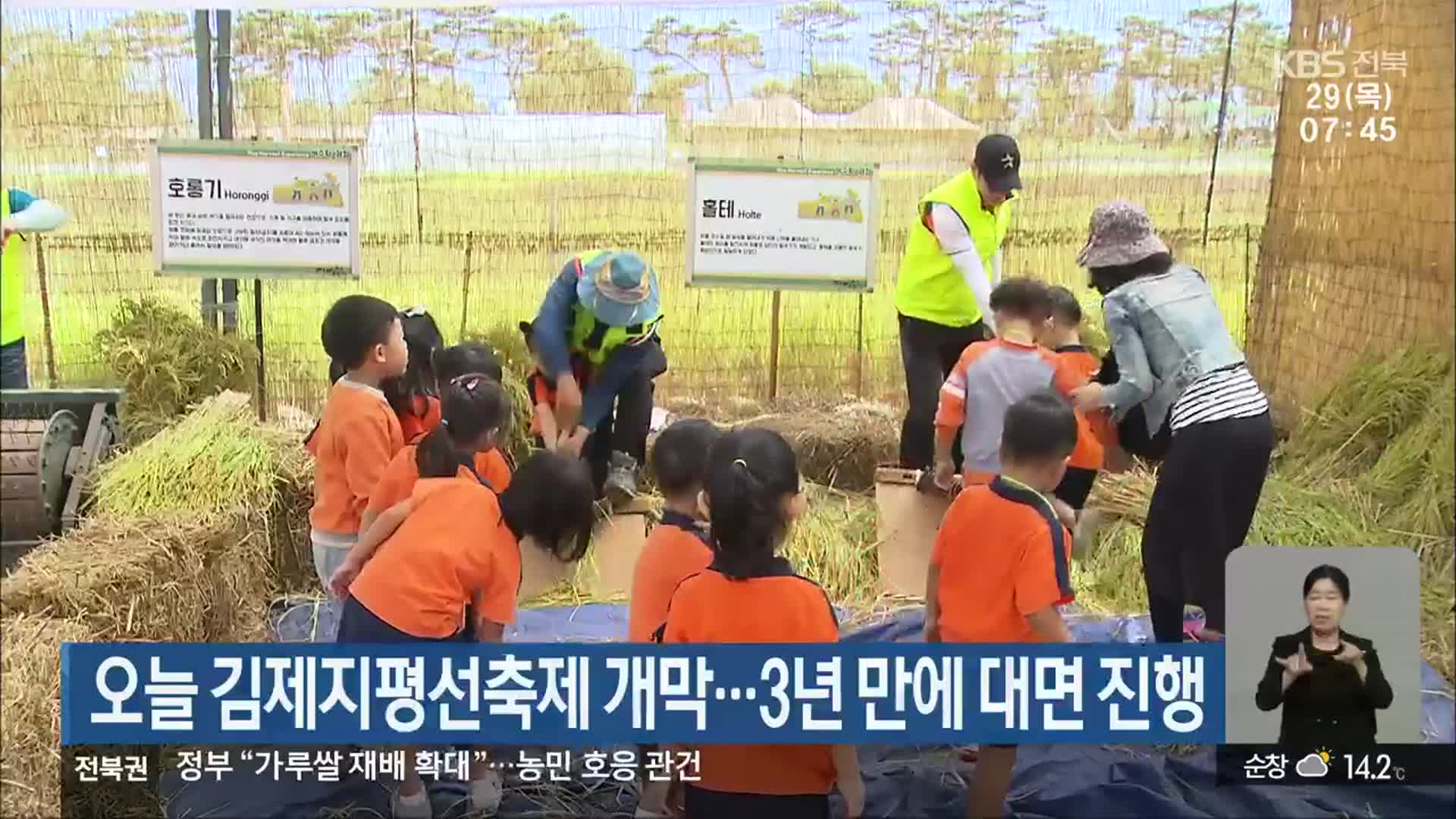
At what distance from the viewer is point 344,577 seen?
274 centimetres

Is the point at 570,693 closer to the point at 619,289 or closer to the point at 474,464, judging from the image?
the point at 474,464

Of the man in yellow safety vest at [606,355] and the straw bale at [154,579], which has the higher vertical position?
the man in yellow safety vest at [606,355]

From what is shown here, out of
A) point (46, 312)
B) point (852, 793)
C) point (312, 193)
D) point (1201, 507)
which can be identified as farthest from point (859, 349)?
point (46, 312)

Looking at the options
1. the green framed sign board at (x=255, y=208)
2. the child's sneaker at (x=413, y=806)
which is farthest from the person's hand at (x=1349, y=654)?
the green framed sign board at (x=255, y=208)

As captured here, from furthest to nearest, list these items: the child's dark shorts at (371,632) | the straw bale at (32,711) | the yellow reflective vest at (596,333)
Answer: the yellow reflective vest at (596,333), the child's dark shorts at (371,632), the straw bale at (32,711)

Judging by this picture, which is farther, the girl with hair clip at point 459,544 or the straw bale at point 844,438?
the straw bale at point 844,438

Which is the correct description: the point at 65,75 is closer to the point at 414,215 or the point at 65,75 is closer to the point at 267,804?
the point at 414,215

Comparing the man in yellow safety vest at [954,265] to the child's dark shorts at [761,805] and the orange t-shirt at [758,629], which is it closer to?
the orange t-shirt at [758,629]

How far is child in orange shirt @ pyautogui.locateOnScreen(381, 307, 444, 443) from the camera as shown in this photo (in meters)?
2.71

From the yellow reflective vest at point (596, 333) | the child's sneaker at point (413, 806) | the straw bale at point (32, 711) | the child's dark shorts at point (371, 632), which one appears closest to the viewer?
the straw bale at point (32, 711)

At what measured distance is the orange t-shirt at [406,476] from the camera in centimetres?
266

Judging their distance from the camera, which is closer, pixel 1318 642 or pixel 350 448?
pixel 1318 642

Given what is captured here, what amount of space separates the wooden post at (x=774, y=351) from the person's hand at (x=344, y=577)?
3.15 feet
